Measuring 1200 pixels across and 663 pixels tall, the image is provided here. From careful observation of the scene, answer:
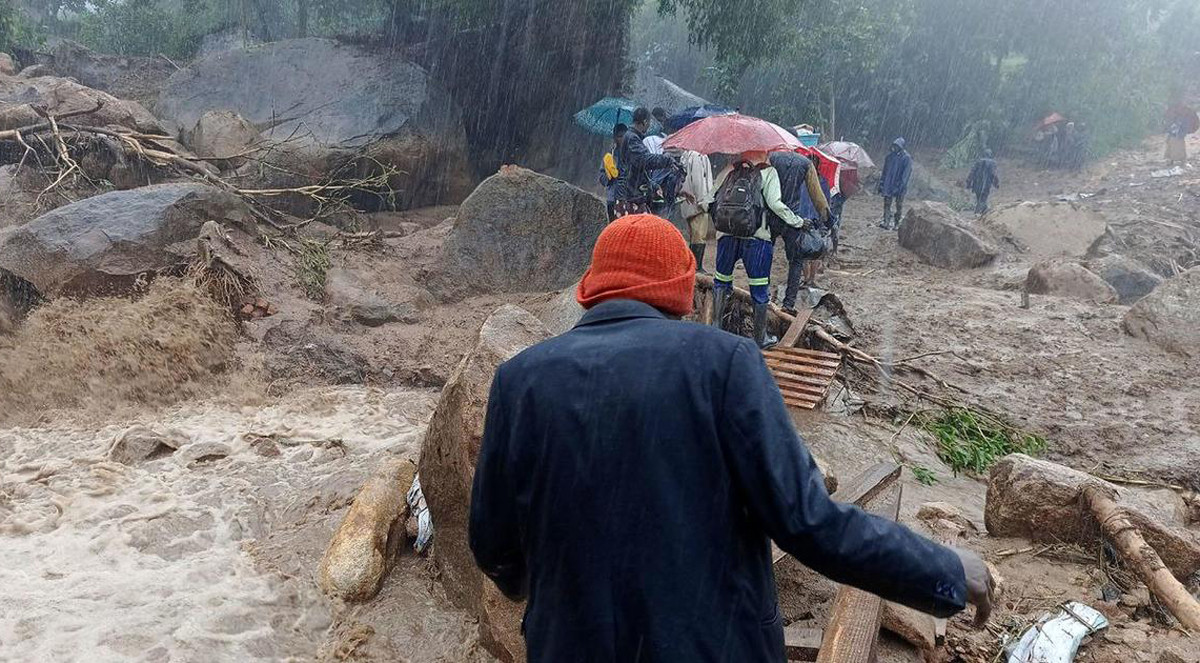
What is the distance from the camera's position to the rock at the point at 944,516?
12.7 feet

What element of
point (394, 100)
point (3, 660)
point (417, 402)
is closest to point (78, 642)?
point (3, 660)

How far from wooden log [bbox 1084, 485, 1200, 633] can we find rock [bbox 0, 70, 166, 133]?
34.4ft

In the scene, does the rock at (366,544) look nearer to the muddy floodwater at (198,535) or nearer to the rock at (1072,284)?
the muddy floodwater at (198,535)

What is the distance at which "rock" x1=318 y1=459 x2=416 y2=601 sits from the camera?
3699 millimetres

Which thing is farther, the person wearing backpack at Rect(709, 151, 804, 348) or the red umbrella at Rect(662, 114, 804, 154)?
the red umbrella at Rect(662, 114, 804, 154)

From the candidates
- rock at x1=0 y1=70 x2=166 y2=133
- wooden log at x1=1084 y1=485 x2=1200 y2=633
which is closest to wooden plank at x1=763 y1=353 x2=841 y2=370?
wooden log at x1=1084 y1=485 x2=1200 y2=633

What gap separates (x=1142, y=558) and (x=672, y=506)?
2.46 m

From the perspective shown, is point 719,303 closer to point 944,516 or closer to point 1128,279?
point 944,516

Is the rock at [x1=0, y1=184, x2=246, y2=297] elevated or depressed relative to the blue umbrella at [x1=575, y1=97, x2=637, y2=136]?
depressed

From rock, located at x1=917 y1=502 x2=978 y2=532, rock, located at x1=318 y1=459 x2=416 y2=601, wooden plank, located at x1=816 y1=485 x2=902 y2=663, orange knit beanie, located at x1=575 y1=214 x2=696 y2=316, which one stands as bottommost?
rock, located at x1=318 y1=459 x2=416 y2=601

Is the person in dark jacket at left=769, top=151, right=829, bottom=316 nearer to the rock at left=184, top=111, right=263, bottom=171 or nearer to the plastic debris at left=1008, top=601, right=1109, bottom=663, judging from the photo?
the plastic debris at left=1008, top=601, right=1109, bottom=663

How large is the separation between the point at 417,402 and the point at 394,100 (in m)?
7.10

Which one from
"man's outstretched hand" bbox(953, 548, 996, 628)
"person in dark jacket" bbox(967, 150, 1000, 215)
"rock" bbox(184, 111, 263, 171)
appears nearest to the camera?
"man's outstretched hand" bbox(953, 548, 996, 628)

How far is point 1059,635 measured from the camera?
2.68 metres
